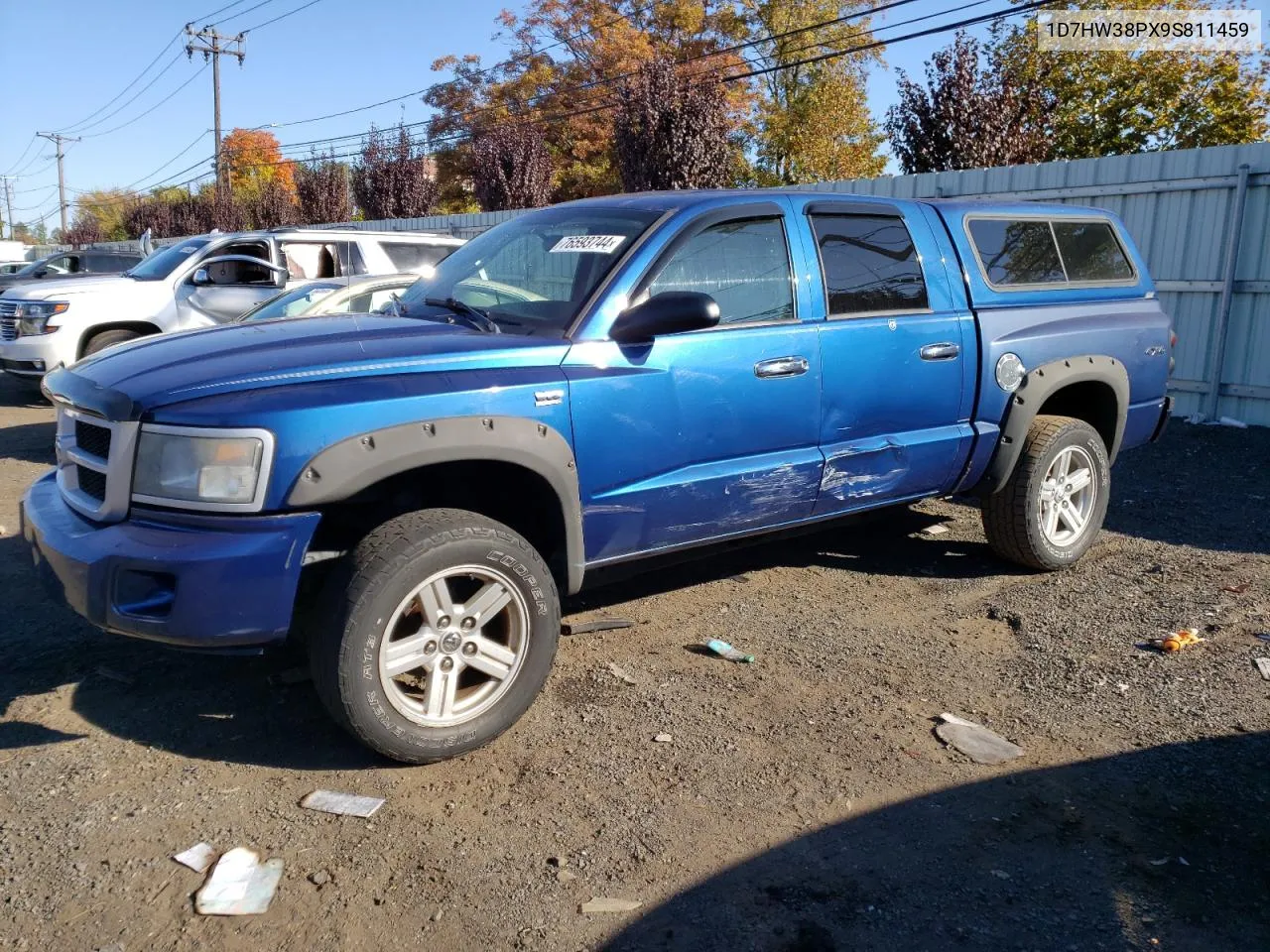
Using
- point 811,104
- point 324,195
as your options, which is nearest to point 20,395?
point 324,195

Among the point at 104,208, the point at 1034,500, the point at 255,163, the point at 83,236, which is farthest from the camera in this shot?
the point at 104,208

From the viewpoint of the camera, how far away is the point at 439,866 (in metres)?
2.82

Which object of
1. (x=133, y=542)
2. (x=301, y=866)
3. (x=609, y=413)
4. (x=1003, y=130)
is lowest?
(x=301, y=866)

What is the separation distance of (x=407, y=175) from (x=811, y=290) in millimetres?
27949

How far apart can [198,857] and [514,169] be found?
24848mm

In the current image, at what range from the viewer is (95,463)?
3275 millimetres

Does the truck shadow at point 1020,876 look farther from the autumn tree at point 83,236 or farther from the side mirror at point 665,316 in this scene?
the autumn tree at point 83,236

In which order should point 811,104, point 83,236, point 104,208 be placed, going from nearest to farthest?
point 811,104
point 83,236
point 104,208

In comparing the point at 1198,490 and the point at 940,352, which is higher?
the point at 940,352

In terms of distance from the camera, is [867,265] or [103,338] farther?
[103,338]

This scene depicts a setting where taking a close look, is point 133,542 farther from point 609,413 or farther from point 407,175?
point 407,175

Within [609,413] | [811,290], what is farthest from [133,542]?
[811,290]

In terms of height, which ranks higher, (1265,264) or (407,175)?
(407,175)

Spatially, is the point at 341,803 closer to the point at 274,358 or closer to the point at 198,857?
the point at 198,857
